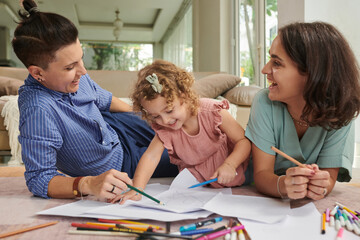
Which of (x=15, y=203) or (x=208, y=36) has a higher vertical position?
(x=208, y=36)

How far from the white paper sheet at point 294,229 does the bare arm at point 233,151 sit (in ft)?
0.84

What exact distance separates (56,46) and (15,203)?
17.9 inches

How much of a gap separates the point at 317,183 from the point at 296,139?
0.79ft

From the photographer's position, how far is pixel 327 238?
641 millimetres

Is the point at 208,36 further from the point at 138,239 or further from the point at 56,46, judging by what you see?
the point at 138,239

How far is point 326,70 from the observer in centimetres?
90

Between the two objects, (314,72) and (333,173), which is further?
(333,173)

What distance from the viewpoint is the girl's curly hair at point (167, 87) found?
1.10 metres

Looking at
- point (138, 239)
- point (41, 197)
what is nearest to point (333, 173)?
point (138, 239)

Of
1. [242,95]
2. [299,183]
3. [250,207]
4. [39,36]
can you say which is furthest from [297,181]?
[242,95]

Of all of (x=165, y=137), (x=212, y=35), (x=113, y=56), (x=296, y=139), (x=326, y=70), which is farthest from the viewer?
(x=113, y=56)

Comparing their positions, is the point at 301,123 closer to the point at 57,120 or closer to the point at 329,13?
the point at 57,120

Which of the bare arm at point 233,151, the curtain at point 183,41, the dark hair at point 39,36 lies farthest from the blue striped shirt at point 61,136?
the curtain at point 183,41

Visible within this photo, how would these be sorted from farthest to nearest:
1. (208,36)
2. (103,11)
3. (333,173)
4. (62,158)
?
(103,11) < (208,36) < (62,158) < (333,173)
